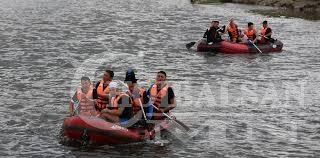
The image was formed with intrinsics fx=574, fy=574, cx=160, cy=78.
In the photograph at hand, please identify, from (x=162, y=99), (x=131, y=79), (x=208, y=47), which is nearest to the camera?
(x=131, y=79)

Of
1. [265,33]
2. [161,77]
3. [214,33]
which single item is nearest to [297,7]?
[265,33]

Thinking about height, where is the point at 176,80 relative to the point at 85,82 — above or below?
below

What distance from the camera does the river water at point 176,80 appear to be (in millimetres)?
20016

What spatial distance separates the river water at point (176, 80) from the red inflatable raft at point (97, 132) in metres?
0.34

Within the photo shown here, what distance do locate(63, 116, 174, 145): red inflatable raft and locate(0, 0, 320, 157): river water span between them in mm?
342

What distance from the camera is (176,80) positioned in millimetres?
30141

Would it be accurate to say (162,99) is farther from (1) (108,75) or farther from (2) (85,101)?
Result: (2) (85,101)

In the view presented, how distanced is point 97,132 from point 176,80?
1219cm

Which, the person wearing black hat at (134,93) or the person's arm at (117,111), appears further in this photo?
the person wearing black hat at (134,93)

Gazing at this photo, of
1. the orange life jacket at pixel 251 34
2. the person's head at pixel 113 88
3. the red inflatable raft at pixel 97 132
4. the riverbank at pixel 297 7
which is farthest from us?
the riverbank at pixel 297 7

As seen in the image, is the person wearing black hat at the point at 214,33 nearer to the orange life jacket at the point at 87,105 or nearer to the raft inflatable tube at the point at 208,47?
the raft inflatable tube at the point at 208,47

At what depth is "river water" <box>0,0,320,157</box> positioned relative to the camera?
20016mm

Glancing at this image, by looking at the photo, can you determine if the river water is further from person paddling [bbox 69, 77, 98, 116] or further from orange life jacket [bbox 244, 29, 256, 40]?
orange life jacket [bbox 244, 29, 256, 40]

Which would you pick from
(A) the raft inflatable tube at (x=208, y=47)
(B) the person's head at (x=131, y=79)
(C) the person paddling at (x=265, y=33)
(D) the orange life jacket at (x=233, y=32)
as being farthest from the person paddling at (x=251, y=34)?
(B) the person's head at (x=131, y=79)
